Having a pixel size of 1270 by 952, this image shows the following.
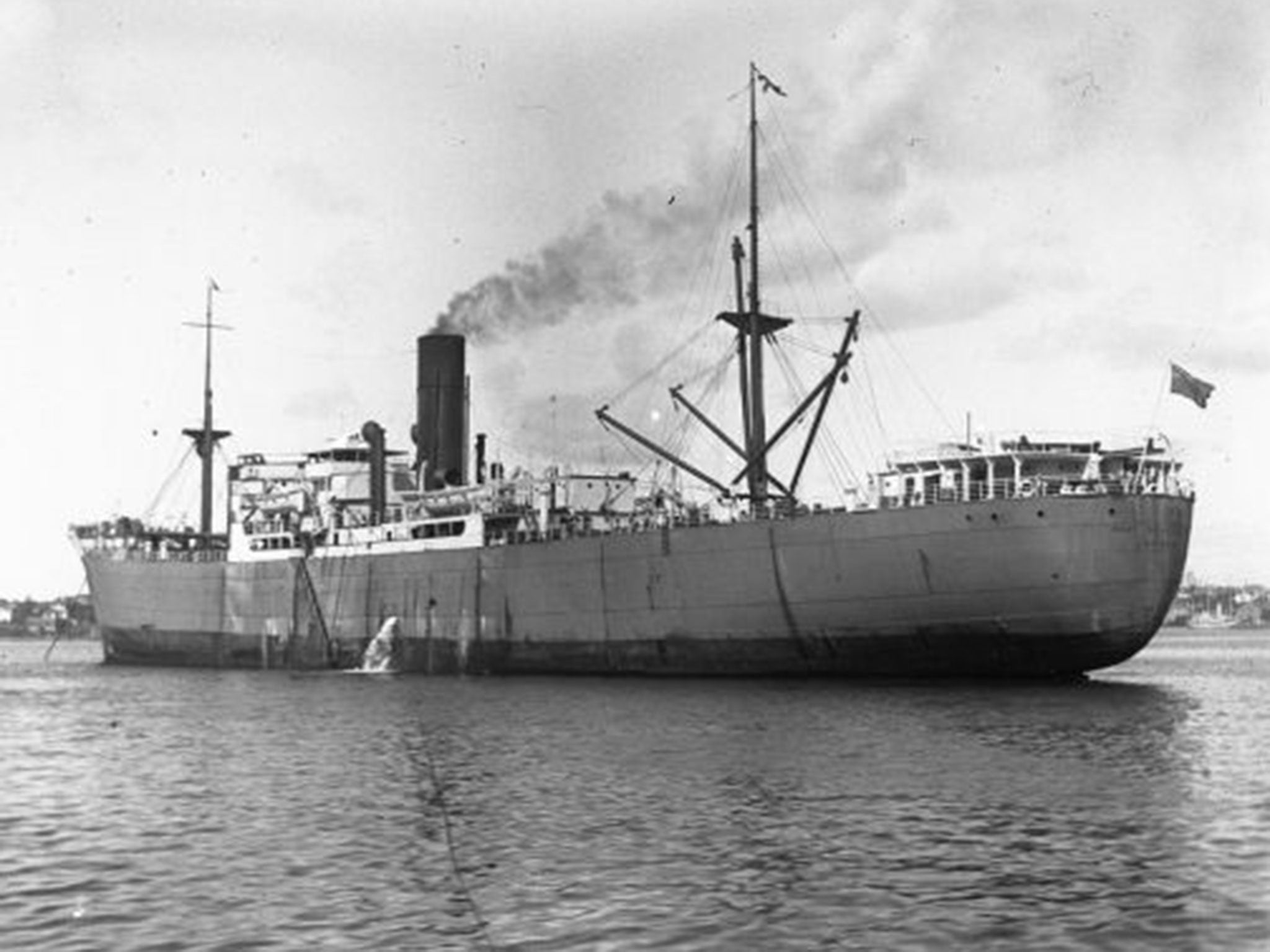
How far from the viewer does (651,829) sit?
18594 millimetres

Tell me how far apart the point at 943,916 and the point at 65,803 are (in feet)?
45.3

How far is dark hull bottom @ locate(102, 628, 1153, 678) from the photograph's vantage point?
129ft

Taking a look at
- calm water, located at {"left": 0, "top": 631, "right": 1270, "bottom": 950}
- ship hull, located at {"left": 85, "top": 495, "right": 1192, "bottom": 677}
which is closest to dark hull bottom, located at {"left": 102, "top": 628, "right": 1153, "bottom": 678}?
ship hull, located at {"left": 85, "top": 495, "right": 1192, "bottom": 677}

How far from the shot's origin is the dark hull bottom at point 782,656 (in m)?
39.3

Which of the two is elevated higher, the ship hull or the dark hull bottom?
the ship hull

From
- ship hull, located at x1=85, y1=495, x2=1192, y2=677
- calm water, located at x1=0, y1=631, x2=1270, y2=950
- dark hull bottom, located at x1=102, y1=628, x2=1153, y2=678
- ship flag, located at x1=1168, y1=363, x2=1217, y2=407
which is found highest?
ship flag, located at x1=1168, y1=363, x2=1217, y2=407

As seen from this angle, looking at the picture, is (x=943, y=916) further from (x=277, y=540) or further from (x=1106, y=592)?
(x=277, y=540)

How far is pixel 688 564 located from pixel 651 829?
25819mm

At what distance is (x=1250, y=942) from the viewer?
1270 cm

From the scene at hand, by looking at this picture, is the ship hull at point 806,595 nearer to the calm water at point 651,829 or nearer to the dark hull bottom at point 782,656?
the dark hull bottom at point 782,656

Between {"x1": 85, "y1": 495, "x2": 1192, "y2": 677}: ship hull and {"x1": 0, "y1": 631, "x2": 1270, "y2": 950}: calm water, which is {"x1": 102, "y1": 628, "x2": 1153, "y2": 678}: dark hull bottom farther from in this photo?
{"x1": 0, "y1": 631, "x2": 1270, "y2": 950}: calm water

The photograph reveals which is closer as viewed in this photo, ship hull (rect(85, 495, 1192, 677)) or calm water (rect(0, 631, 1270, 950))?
calm water (rect(0, 631, 1270, 950))

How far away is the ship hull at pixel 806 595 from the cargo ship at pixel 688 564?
0.06 m

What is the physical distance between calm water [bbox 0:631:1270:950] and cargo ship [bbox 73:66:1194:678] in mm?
4118
